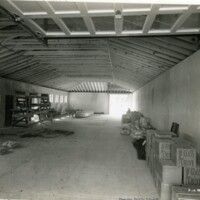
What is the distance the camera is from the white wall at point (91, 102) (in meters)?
22.7

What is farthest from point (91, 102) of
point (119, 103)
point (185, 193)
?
point (185, 193)

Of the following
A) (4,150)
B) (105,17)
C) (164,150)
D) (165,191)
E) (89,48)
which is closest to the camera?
(165,191)

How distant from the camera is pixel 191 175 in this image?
2957 mm

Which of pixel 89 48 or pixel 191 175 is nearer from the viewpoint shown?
pixel 191 175

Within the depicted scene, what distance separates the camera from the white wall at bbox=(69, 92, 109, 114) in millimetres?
22672

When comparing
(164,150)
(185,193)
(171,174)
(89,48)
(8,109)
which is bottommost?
(185,193)

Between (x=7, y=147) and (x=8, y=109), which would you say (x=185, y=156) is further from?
(x=8, y=109)

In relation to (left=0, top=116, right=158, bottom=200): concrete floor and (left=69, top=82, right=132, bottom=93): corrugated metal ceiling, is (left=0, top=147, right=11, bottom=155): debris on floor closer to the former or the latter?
(left=0, top=116, right=158, bottom=200): concrete floor

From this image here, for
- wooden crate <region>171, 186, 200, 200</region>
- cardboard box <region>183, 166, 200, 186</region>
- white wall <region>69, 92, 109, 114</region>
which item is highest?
white wall <region>69, 92, 109, 114</region>

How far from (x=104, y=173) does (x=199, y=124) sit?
223 cm

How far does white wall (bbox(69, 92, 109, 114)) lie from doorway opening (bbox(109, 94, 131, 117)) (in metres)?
1.02

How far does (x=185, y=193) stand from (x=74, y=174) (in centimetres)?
218

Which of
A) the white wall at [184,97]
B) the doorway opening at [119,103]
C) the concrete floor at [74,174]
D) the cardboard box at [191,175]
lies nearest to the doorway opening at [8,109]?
the concrete floor at [74,174]

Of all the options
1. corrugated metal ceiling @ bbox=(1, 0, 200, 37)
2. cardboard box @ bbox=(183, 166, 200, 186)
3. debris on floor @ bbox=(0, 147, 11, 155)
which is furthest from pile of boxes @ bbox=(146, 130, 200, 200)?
debris on floor @ bbox=(0, 147, 11, 155)
